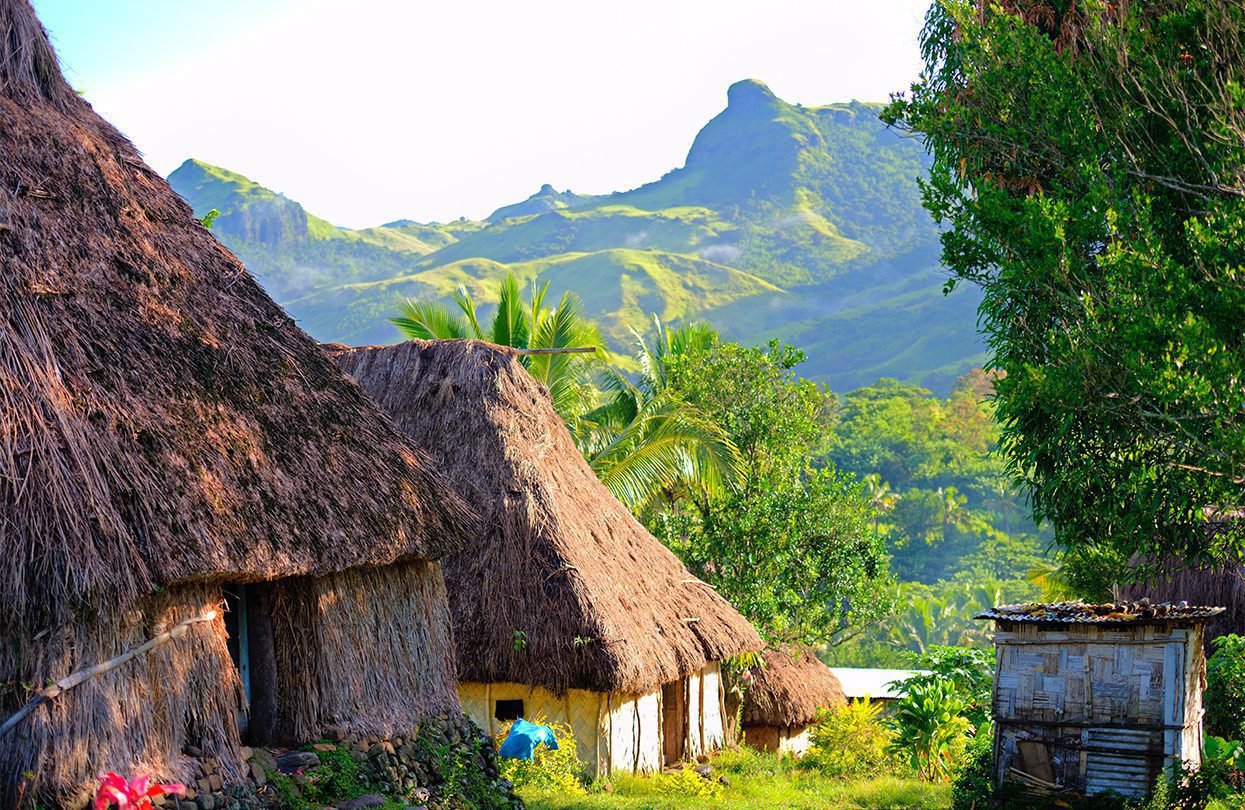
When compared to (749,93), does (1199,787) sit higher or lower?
lower

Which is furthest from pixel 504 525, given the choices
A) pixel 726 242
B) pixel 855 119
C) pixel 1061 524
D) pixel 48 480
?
pixel 855 119

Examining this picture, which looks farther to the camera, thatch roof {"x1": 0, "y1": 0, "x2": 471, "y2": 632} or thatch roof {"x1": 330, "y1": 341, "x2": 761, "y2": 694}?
thatch roof {"x1": 330, "y1": 341, "x2": 761, "y2": 694}

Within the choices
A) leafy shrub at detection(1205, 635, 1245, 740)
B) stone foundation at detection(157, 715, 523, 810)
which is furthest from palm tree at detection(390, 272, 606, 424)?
leafy shrub at detection(1205, 635, 1245, 740)

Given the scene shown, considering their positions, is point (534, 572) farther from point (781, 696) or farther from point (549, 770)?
point (781, 696)

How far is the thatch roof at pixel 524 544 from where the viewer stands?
14.0 m

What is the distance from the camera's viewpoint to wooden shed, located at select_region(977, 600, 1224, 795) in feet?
37.6

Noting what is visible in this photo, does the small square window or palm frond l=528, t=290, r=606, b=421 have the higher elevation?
palm frond l=528, t=290, r=606, b=421

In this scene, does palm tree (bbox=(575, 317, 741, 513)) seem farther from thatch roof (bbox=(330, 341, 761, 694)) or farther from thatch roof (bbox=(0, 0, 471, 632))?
thatch roof (bbox=(0, 0, 471, 632))

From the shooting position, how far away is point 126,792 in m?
6.17

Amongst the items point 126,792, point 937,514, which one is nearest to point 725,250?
point 937,514

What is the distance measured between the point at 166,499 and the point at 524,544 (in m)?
7.11

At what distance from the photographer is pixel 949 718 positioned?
16234mm

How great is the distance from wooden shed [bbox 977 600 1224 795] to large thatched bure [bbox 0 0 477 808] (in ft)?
18.8

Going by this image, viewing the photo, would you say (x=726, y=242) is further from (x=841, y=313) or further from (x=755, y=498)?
(x=755, y=498)
